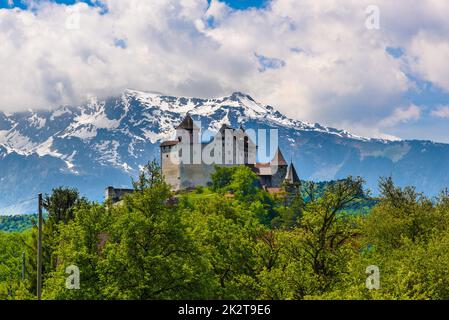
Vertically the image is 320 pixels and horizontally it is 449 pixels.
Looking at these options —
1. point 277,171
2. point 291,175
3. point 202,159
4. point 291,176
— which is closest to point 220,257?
point 291,176

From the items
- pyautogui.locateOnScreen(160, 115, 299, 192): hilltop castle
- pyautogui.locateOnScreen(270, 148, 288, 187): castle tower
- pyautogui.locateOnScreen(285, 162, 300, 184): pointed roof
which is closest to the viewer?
pyautogui.locateOnScreen(285, 162, 300, 184): pointed roof

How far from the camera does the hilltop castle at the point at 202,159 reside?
550 ft

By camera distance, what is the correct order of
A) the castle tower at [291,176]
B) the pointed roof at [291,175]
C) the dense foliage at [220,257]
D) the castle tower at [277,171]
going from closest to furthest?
1. the dense foliage at [220,257]
2. the castle tower at [291,176]
3. the pointed roof at [291,175]
4. the castle tower at [277,171]

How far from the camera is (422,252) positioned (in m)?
47.2

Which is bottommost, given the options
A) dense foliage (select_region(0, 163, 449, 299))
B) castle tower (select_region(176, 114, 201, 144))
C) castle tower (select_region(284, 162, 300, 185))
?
dense foliage (select_region(0, 163, 449, 299))

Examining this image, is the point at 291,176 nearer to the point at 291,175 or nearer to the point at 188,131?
the point at 291,175

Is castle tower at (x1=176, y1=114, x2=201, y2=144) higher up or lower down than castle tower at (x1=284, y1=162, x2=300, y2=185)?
higher up

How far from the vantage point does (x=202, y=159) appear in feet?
557

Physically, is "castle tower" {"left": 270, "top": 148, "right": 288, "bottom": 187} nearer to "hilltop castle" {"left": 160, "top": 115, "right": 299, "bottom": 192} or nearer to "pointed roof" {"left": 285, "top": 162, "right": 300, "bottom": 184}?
"hilltop castle" {"left": 160, "top": 115, "right": 299, "bottom": 192}

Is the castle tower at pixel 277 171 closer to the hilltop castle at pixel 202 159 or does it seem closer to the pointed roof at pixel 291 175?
the hilltop castle at pixel 202 159

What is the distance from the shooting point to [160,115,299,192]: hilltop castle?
168m

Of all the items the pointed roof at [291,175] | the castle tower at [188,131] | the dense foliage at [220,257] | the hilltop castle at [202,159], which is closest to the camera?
the dense foliage at [220,257]

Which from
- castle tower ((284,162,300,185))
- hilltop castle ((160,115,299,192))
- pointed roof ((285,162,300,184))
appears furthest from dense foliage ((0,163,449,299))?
hilltop castle ((160,115,299,192))

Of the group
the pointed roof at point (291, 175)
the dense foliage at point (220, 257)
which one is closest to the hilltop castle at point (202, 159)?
the pointed roof at point (291, 175)
